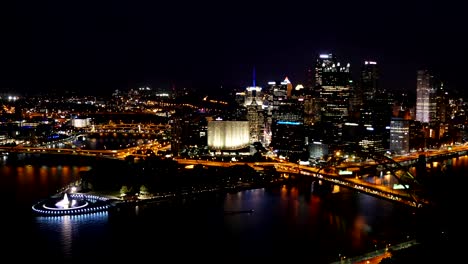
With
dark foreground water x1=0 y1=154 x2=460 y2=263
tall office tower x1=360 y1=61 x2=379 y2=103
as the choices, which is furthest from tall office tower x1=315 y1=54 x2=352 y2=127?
dark foreground water x1=0 y1=154 x2=460 y2=263

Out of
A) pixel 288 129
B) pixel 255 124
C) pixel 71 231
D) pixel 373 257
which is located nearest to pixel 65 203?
pixel 71 231

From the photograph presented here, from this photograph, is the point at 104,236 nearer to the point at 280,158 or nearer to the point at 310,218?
the point at 310,218

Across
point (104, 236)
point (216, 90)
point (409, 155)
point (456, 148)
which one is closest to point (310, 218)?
point (104, 236)

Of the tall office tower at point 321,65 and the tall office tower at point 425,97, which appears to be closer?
the tall office tower at point 321,65

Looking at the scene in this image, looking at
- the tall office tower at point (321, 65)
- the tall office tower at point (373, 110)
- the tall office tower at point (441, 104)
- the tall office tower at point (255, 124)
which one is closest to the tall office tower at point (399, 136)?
the tall office tower at point (373, 110)

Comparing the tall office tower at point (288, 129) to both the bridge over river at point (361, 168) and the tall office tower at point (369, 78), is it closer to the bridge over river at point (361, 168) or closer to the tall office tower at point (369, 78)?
the bridge over river at point (361, 168)

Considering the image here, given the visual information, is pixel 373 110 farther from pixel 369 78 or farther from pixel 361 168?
pixel 361 168
